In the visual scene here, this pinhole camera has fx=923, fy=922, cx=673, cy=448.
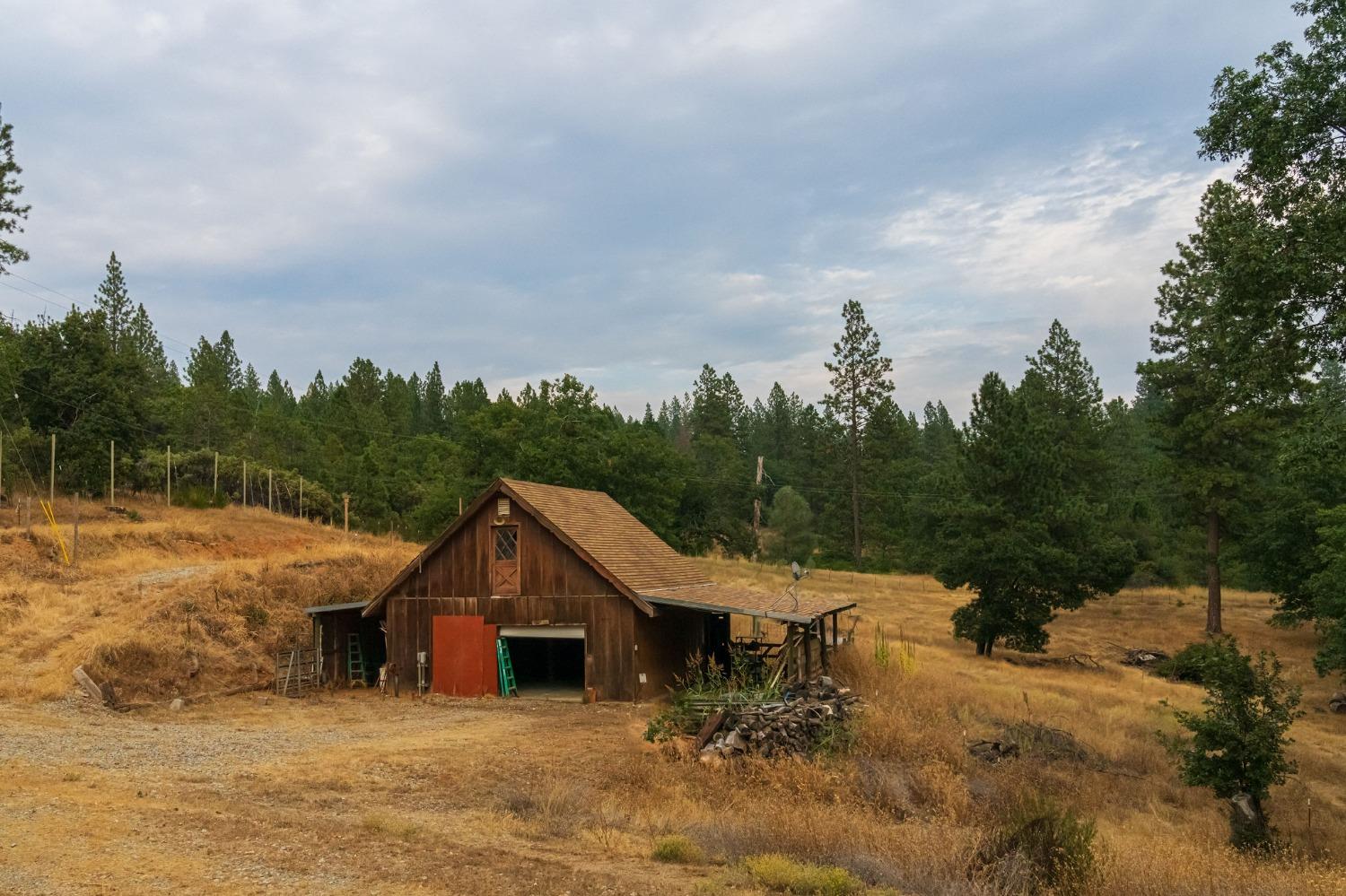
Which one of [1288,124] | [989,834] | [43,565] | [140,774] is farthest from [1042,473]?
[43,565]

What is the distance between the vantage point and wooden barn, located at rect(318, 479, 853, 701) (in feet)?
78.3

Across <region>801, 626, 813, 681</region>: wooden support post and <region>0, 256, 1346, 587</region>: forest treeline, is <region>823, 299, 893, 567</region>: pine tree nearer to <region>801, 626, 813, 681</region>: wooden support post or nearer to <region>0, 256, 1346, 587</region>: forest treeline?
<region>0, 256, 1346, 587</region>: forest treeline

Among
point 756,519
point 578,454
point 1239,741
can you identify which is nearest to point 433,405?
point 756,519

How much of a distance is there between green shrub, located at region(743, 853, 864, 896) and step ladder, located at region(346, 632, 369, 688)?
21.5 meters

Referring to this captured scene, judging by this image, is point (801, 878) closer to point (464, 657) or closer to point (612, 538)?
point (464, 657)

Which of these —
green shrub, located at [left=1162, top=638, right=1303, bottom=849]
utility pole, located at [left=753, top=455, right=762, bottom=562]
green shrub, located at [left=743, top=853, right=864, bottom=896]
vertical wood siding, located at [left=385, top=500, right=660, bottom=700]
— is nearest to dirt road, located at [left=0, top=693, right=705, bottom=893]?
green shrub, located at [left=743, top=853, right=864, bottom=896]

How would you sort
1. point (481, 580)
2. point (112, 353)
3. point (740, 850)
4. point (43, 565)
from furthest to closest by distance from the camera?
point (112, 353)
point (43, 565)
point (481, 580)
point (740, 850)

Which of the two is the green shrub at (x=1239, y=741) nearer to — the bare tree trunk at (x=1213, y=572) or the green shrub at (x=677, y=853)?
the green shrub at (x=677, y=853)

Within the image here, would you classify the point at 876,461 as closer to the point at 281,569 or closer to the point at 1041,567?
the point at 1041,567

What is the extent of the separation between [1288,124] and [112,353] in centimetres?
5413

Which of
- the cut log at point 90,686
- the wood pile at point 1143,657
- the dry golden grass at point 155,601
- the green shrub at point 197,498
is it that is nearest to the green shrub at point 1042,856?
the cut log at point 90,686

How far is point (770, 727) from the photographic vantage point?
17000 millimetres

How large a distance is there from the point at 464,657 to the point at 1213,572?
1322 inches

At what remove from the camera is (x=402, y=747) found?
17.3 m
